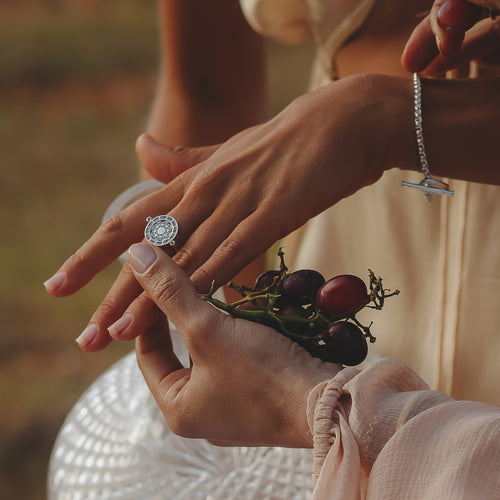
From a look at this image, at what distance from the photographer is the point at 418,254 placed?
3.23ft

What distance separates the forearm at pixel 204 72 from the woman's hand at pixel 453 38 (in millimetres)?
493

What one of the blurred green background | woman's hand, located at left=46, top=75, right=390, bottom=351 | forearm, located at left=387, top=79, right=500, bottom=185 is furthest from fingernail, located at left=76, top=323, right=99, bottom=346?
the blurred green background

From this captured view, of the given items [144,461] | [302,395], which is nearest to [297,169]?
[302,395]

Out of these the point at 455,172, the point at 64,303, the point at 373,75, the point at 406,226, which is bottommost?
the point at 64,303

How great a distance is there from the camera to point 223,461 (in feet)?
2.54

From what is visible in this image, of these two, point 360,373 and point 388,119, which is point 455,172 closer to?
point 388,119

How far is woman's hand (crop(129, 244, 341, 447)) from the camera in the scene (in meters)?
0.59

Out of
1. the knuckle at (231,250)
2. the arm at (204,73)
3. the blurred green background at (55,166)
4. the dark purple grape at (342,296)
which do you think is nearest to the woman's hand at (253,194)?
the knuckle at (231,250)

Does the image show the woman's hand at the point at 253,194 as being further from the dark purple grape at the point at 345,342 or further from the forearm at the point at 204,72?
the forearm at the point at 204,72

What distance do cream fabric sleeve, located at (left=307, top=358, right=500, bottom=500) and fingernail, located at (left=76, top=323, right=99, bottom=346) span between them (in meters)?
0.28

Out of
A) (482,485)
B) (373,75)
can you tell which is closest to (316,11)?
(373,75)

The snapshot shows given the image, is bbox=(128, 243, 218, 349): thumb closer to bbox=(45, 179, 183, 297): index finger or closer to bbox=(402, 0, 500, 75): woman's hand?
bbox=(45, 179, 183, 297): index finger

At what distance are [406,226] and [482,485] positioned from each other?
1.87 feet

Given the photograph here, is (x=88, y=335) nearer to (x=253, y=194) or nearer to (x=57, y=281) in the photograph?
(x=57, y=281)
